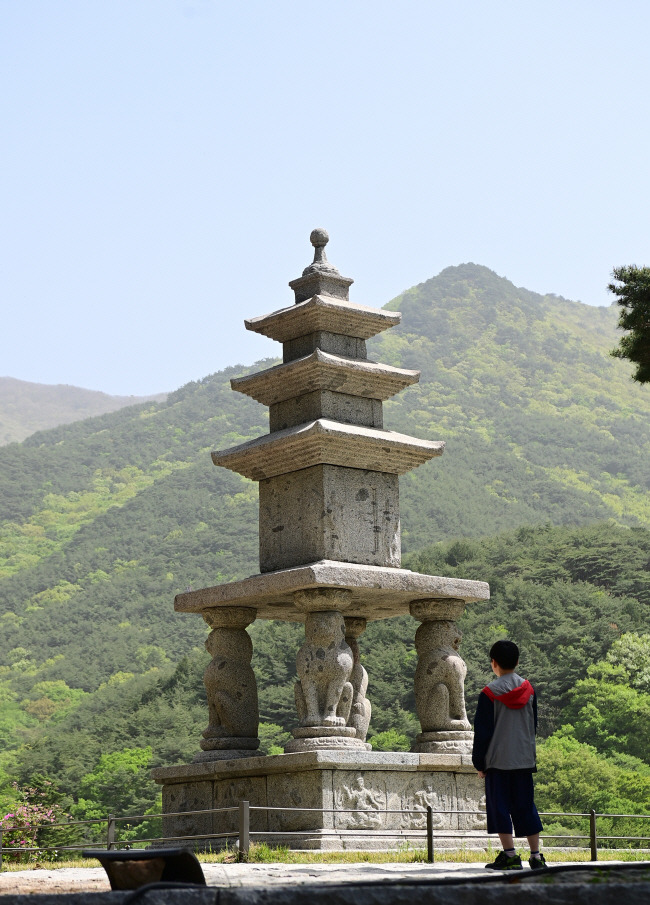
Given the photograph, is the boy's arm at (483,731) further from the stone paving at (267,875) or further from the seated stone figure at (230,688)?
the seated stone figure at (230,688)

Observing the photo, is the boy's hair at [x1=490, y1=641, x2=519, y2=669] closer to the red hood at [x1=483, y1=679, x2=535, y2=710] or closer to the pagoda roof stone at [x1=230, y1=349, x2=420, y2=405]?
the red hood at [x1=483, y1=679, x2=535, y2=710]

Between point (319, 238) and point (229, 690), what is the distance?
19.3 ft

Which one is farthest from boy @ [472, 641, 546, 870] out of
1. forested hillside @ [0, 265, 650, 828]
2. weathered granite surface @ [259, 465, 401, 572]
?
forested hillside @ [0, 265, 650, 828]

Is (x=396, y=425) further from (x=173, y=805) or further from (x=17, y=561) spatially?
(x=173, y=805)

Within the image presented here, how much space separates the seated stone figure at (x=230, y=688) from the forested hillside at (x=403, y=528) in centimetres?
2996

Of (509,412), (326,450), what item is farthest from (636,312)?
(509,412)

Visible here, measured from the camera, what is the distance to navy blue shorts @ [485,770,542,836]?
7945mm

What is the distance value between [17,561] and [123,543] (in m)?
8.88

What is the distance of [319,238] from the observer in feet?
51.7

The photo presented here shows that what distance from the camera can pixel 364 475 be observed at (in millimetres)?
14414

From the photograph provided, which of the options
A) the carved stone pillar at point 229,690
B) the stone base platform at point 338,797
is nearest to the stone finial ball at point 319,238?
the carved stone pillar at point 229,690

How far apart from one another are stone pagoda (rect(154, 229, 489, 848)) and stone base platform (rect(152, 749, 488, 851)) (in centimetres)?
2

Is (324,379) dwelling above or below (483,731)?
above

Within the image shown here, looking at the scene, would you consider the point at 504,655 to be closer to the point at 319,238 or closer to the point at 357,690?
the point at 357,690
